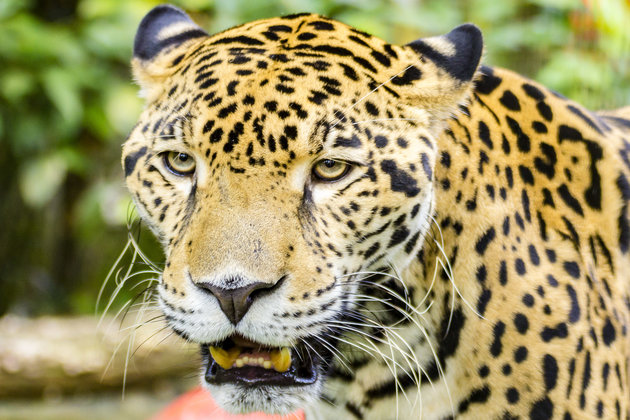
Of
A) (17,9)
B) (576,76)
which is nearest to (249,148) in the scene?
(576,76)

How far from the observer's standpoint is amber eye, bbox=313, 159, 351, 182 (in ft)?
9.57

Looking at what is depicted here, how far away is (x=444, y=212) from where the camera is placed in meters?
3.20

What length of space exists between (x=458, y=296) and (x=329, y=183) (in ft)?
2.39

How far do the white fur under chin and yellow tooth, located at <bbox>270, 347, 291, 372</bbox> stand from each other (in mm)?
72

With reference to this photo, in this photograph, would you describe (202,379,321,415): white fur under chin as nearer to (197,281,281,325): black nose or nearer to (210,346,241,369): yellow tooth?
(210,346,241,369): yellow tooth

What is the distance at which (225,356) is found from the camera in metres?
3.02

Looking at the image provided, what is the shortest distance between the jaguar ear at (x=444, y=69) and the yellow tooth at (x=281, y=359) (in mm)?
1039

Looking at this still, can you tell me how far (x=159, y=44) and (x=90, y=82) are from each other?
612cm

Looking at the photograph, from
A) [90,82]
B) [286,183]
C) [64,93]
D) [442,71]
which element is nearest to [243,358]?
[286,183]

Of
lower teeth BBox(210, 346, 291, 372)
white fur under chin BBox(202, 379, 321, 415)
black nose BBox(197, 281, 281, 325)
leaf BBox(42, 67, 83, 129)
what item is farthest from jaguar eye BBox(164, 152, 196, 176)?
leaf BBox(42, 67, 83, 129)

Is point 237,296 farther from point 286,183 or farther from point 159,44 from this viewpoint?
point 159,44

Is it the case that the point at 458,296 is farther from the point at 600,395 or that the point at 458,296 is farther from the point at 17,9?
the point at 17,9

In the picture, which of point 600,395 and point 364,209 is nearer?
point 364,209

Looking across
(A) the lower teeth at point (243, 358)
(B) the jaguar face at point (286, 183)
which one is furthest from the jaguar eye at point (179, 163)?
(A) the lower teeth at point (243, 358)
